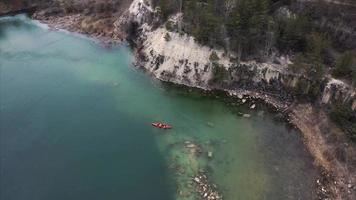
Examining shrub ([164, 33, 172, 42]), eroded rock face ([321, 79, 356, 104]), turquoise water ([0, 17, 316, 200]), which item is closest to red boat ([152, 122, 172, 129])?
turquoise water ([0, 17, 316, 200])

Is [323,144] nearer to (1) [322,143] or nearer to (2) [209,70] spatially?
(1) [322,143]

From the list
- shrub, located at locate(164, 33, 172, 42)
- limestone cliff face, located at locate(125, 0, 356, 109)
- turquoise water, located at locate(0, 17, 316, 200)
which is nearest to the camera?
turquoise water, located at locate(0, 17, 316, 200)

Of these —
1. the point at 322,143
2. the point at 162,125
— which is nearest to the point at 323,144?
the point at 322,143

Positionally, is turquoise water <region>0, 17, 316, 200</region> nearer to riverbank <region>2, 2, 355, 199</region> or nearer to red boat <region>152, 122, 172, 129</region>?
red boat <region>152, 122, 172, 129</region>

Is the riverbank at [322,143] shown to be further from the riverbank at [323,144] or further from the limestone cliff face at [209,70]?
the limestone cliff face at [209,70]

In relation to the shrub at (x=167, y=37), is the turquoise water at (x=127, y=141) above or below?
below

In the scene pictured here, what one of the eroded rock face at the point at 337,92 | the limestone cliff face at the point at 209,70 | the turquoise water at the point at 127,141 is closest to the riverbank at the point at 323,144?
the turquoise water at the point at 127,141

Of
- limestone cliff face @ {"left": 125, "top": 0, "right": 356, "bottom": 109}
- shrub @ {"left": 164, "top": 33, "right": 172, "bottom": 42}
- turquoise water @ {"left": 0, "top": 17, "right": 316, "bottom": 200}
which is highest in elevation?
shrub @ {"left": 164, "top": 33, "right": 172, "bottom": 42}
